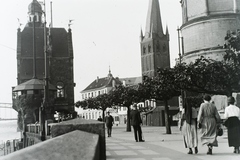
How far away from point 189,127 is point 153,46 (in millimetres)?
112382

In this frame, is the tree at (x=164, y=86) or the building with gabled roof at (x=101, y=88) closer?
the tree at (x=164, y=86)

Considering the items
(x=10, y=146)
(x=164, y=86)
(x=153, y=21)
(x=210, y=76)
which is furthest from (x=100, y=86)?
(x=210, y=76)

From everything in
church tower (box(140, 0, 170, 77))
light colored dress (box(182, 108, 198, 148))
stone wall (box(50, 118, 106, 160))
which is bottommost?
light colored dress (box(182, 108, 198, 148))

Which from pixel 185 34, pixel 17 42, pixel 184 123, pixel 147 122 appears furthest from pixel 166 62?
pixel 184 123

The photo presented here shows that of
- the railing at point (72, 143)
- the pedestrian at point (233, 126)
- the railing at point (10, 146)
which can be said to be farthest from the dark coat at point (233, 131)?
the railing at point (10, 146)

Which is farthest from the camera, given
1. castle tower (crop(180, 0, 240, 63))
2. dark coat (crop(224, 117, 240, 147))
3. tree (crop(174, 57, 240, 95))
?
castle tower (crop(180, 0, 240, 63))

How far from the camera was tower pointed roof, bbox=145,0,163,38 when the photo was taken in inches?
4505

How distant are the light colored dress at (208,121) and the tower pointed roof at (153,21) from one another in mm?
105150

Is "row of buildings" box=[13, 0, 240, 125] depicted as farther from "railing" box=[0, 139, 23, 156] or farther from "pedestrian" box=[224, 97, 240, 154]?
"pedestrian" box=[224, 97, 240, 154]

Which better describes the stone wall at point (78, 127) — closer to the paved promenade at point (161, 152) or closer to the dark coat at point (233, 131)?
the paved promenade at point (161, 152)

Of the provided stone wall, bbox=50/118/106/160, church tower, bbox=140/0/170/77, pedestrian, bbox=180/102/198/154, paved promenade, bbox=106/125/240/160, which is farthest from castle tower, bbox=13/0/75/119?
stone wall, bbox=50/118/106/160

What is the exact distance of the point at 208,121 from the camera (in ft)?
37.7

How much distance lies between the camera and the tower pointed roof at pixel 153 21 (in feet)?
375

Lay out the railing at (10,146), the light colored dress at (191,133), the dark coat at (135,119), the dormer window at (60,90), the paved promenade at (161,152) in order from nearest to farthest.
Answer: the paved promenade at (161,152), the light colored dress at (191,133), the dark coat at (135,119), the railing at (10,146), the dormer window at (60,90)
